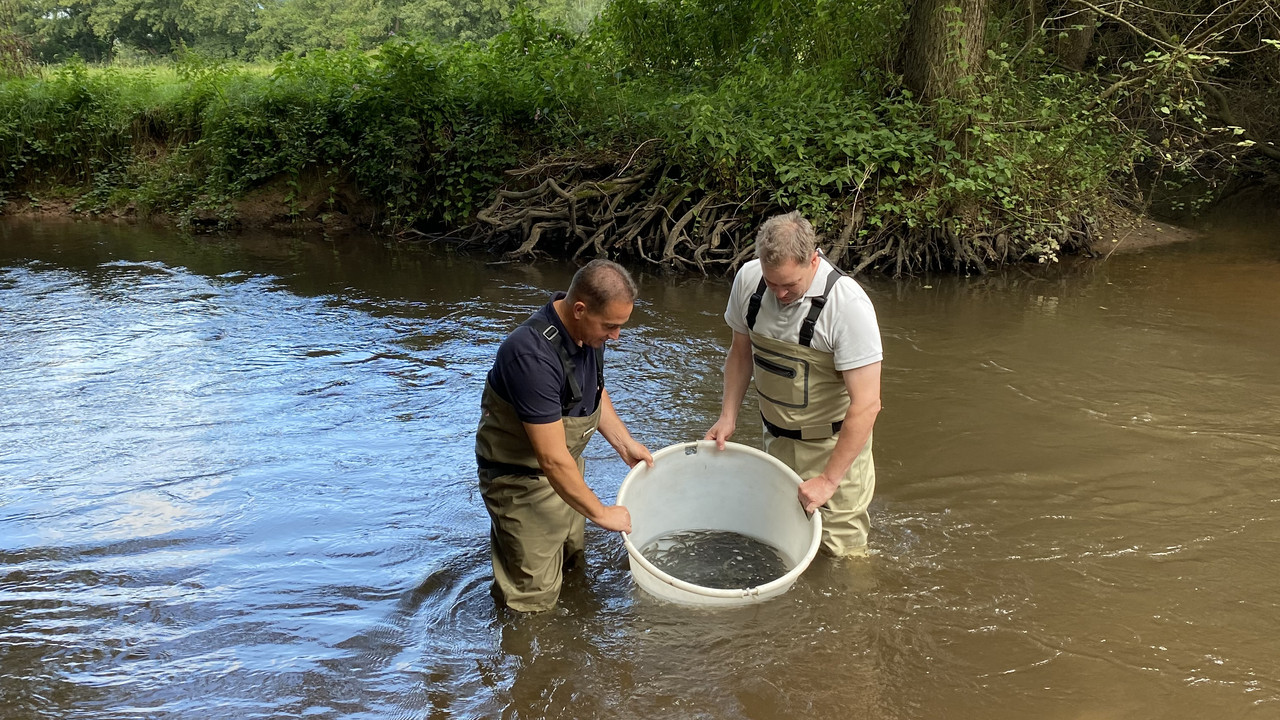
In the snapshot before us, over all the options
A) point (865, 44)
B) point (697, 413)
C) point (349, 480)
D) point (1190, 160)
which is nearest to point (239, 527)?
point (349, 480)

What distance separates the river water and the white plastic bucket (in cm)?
25

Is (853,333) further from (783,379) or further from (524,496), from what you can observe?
(524,496)

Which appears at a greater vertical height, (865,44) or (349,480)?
(865,44)

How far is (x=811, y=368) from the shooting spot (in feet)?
11.3

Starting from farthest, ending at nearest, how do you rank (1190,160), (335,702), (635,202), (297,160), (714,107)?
(297,160)
(635,202)
(714,107)
(1190,160)
(335,702)

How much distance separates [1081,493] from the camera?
4.56 metres

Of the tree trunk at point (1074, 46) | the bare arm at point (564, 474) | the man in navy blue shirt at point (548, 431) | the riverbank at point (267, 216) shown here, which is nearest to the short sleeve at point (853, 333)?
the man in navy blue shirt at point (548, 431)

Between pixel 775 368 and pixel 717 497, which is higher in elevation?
pixel 775 368

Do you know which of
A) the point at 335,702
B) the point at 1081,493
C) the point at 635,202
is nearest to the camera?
the point at 335,702

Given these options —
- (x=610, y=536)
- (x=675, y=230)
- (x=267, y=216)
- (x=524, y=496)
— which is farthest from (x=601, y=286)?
(x=267, y=216)

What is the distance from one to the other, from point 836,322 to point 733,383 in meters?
0.67

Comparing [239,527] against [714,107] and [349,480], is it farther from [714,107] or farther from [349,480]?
[714,107]

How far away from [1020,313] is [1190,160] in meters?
2.64

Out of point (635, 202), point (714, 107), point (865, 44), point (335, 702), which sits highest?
point (865, 44)
